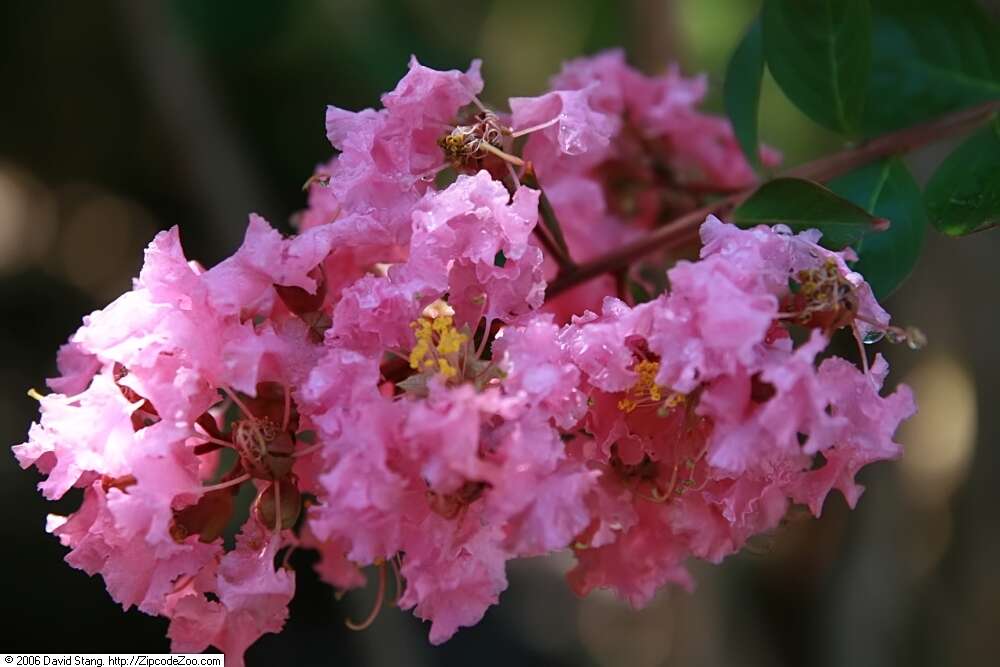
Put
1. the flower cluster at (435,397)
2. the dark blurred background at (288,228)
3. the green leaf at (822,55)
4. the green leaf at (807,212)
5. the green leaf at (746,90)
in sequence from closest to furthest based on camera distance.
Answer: the flower cluster at (435,397)
the green leaf at (807,212)
the green leaf at (822,55)
the green leaf at (746,90)
the dark blurred background at (288,228)

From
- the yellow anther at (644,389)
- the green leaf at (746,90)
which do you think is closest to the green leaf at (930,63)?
the green leaf at (746,90)

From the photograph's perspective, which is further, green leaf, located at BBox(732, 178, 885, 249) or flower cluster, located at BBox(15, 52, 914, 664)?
green leaf, located at BBox(732, 178, 885, 249)

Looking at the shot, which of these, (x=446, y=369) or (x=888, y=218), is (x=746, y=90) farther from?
(x=446, y=369)

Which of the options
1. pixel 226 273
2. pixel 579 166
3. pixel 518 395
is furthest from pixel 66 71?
pixel 518 395

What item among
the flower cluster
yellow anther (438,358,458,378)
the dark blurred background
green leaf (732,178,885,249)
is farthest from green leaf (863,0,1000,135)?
the dark blurred background

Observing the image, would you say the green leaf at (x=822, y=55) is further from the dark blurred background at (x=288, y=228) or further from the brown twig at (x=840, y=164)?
the dark blurred background at (x=288, y=228)

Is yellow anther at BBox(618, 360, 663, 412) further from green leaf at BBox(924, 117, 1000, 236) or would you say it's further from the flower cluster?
green leaf at BBox(924, 117, 1000, 236)

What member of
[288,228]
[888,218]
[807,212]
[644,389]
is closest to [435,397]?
[644,389]
